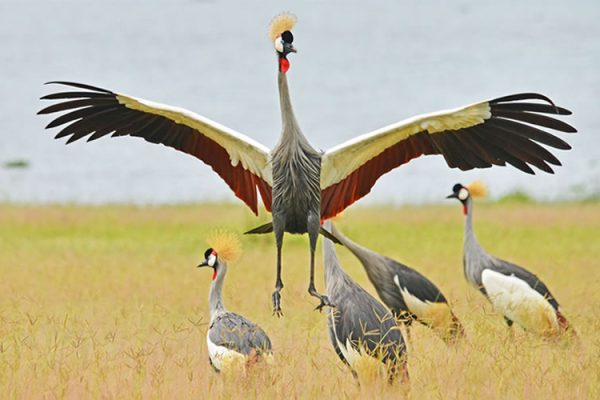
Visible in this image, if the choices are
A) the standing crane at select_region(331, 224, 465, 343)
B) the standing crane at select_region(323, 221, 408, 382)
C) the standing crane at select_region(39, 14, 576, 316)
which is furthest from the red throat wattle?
the standing crane at select_region(331, 224, 465, 343)

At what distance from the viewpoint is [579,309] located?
8.08 m

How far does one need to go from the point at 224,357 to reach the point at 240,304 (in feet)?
9.74

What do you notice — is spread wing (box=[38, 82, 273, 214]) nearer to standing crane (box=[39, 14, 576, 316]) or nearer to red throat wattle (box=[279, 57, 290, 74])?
standing crane (box=[39, 14, 576, 316])

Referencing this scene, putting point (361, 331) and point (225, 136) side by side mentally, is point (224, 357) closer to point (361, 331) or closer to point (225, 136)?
point (361, 331)

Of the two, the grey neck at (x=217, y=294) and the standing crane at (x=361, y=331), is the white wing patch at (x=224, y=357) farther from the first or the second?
the grey neck at (x=217, y=294)

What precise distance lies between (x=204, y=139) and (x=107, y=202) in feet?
31.8

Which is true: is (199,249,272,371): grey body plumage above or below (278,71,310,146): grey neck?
Result: below

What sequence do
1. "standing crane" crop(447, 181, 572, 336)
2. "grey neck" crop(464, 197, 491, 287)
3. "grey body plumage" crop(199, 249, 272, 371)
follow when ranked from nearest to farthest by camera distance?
1. "grey body plumage" crop(199, 249, 272, 371)
2. "standing crane" crop(447, 181, 572, 336)
3. "grey neck" crop(464, 197, 491, 287)

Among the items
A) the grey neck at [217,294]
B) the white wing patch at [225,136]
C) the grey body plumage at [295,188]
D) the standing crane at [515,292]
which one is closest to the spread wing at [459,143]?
the grey body plumage at [295,188]

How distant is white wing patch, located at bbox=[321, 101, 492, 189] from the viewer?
5.28m

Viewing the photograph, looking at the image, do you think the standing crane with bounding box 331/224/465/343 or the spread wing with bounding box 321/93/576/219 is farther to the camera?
the standing crane with bounding box 331/224/465/343

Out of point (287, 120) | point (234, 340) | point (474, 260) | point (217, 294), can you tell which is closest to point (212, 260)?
point (217, 294)

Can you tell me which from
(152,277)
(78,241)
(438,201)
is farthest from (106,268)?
(438,201)

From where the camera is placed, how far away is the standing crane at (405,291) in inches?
251
